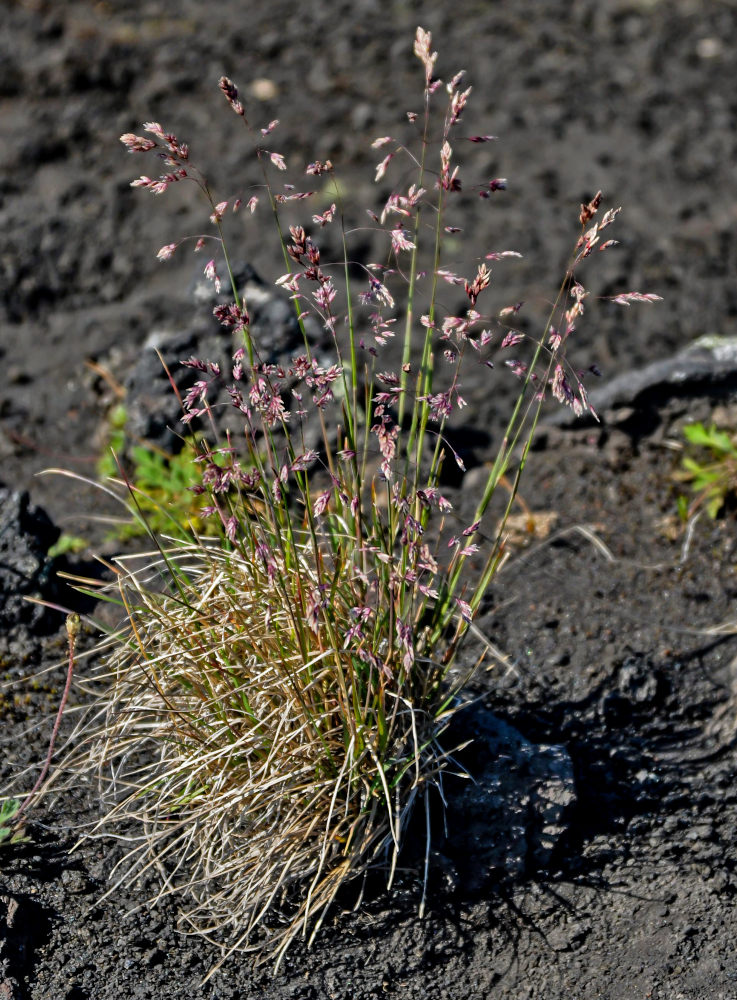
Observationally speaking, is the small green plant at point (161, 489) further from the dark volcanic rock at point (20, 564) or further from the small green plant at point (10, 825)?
the small green plant at point (10, 825)

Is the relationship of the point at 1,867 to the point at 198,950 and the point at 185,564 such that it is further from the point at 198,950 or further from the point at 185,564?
the point at 185,564

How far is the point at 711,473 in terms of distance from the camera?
3.36m

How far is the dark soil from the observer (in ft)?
7.87

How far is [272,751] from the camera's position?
2.23m

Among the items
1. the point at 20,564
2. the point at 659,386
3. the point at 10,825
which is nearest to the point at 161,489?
the point at 20,564

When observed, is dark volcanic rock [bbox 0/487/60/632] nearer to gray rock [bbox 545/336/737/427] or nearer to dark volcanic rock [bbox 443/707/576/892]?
dark volcanic rock [bbox 443/707/576/892]

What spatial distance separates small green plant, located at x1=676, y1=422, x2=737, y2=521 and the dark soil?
0.07m

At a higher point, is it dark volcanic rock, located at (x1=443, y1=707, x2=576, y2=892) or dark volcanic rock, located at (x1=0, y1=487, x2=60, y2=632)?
dark volcanic rock, located at (x1=0, y1=487, x2=60, y2=632)

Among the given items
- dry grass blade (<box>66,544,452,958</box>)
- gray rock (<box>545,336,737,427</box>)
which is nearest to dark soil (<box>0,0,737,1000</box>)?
gray rock (<box>545,336,737,427</box>)

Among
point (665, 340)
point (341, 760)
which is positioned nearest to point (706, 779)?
point (341, 760)

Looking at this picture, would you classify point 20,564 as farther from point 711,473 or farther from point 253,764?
point 711,473

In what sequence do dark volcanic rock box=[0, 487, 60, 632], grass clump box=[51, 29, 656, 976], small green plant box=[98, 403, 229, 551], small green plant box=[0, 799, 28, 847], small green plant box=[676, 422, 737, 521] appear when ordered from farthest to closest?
small green plant box=[676, 422, 737, 521] → small green plant box=[98, 403, 229, 551] → dark volcanic rock box=[0, 487, 60, 632] → small green plant box=[0, 799, 28, 847] → grass clump box=[51, 29, 656, 976]

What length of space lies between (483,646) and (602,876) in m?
0.73

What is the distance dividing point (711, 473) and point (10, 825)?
87.8 inches
